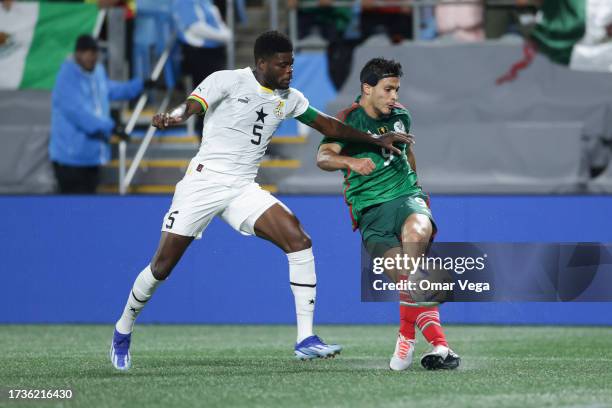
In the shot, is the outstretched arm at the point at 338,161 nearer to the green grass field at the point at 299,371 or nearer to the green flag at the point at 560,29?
the green grass field at the point at 299,371

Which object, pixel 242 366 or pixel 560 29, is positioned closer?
pixel 242 366

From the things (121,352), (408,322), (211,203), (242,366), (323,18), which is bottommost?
(242,366)

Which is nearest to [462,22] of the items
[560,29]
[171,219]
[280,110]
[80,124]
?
[560,29]

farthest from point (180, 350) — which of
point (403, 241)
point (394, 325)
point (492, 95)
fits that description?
point (492, 95)

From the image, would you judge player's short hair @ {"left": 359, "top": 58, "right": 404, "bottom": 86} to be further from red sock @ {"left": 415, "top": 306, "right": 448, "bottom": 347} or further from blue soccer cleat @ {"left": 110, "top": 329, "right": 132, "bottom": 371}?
blue soccer cleat @ {"left": 110, "top": 329, "right": 132, "bottom": 371}

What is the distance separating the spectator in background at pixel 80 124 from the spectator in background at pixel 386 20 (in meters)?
2.92

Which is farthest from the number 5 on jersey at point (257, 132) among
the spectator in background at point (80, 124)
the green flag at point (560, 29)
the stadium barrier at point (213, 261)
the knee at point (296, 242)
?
the green flag at point (560, 29)

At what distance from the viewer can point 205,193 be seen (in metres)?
7.43

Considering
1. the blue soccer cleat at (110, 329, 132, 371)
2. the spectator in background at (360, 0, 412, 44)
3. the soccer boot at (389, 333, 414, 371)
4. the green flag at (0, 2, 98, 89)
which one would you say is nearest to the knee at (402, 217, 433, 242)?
the soccer boot at (389, 333, 414, 371)

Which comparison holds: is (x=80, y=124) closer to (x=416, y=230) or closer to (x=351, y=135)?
(x=351, y=135)

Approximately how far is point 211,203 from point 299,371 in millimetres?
1183

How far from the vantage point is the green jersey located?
7445 mm

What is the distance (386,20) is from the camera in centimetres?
1338

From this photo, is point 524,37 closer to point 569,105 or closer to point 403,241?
point 569,105
